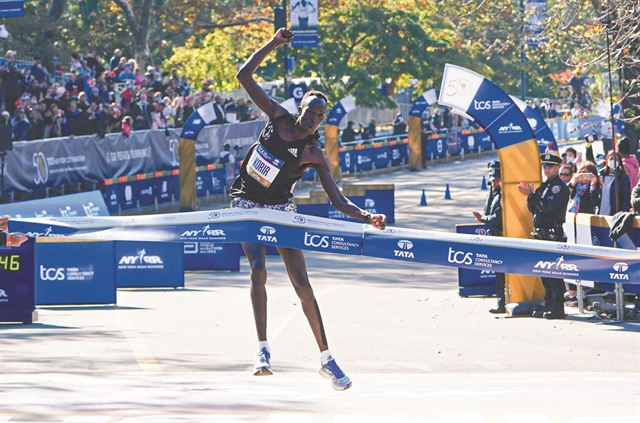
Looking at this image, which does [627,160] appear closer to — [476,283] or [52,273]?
[476,283]

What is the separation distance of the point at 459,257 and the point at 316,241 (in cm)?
148

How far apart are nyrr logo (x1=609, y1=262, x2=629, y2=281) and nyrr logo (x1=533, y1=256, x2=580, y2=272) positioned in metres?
0.53

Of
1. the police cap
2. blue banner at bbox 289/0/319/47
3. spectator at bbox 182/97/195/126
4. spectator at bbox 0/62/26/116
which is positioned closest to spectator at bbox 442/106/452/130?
blue banner at bbox 289/0/319/47

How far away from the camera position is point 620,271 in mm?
12125

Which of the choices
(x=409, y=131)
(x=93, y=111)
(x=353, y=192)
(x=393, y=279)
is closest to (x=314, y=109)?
(x=393, y=279)

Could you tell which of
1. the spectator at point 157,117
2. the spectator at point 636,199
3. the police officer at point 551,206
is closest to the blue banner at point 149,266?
the police officer at point 551,206

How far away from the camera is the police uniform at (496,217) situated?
61.1 ft

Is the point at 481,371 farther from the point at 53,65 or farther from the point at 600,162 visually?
the point at 53,65

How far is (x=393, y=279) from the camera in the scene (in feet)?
77.5

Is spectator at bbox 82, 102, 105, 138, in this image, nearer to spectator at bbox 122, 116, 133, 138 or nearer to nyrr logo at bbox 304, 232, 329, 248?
spectator at bbox 122, 116, 133, 138

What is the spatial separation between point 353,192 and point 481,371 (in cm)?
1647

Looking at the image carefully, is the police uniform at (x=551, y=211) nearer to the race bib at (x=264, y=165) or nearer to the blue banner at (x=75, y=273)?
the blue banner at (x=75, y=273)

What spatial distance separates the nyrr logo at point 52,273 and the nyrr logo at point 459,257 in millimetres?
10260

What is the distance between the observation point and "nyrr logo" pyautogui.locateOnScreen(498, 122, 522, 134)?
59.5 ft
